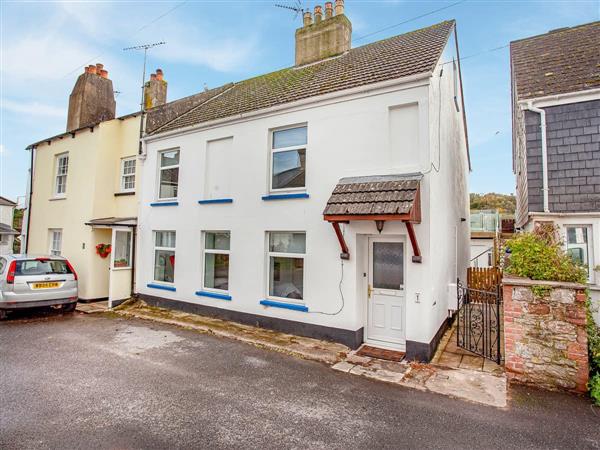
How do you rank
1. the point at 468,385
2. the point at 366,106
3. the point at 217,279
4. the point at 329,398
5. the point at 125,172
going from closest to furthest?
1. the point at 329,398
2. the point at 468,385
3. the point at 366,106
4. the point at 217,279
5. the point at 125,172

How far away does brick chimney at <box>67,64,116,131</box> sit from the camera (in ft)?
44.4

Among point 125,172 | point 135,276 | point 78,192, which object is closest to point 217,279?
point 135,276

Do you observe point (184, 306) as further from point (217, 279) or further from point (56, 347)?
point (56, 347)

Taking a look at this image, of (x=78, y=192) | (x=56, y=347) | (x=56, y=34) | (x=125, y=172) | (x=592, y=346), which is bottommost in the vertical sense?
(x=56, y=347)

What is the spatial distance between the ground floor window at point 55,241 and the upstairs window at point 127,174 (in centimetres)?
373

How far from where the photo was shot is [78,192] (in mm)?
12398

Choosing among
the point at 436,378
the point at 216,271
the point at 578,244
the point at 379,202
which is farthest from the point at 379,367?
the point at 578,244

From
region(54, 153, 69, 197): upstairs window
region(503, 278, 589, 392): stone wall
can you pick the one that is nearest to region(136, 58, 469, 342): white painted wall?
region(503, 278, 589, 392): stone wall

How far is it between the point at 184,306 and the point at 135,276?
269 cm

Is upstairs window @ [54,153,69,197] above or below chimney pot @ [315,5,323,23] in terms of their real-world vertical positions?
below

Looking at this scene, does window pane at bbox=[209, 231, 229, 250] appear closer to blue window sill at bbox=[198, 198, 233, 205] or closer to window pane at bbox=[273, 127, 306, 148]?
blue window sill at bbox=[198, 198, 233, 205]

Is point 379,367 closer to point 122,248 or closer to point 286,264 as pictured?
point 286,264

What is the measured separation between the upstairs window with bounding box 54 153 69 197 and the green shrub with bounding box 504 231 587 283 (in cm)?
1567

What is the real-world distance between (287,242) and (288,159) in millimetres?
2190
